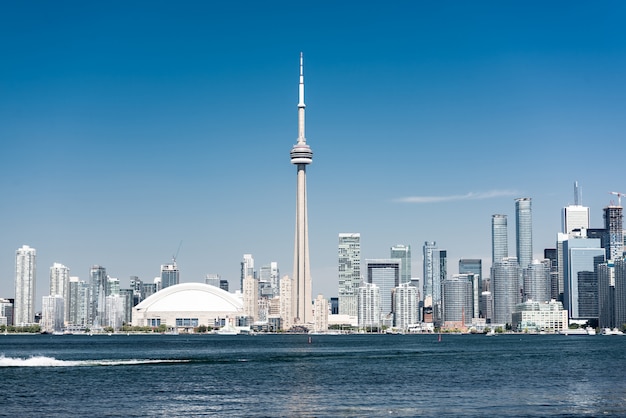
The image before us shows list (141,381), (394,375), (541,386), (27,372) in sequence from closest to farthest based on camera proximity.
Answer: (541,386) < (141,381) < (394,375) < (27,372)

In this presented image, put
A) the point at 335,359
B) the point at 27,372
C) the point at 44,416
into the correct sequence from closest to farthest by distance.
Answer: the point at 44,416 → the point at 27,372 → the point at 335,359

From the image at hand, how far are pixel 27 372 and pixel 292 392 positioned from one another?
39.8m

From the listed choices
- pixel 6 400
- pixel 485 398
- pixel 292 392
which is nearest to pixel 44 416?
pixel 6 400

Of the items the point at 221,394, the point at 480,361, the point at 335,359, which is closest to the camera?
the point at 221,394

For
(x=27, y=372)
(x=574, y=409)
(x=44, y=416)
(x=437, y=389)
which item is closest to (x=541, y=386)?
(x=437, y=389)

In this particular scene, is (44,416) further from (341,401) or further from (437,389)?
(437,389)

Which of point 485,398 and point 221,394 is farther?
point 221,394

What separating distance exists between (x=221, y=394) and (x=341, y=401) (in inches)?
457

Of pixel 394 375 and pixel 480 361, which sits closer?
pixel 394 375

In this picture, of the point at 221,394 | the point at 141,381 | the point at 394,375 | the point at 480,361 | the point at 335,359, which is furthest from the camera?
the point at 335,359

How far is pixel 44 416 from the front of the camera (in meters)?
67.4

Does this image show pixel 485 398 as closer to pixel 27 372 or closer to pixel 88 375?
pixel 88 375

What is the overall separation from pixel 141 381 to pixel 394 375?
1014 inches

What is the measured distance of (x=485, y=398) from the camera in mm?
75938
